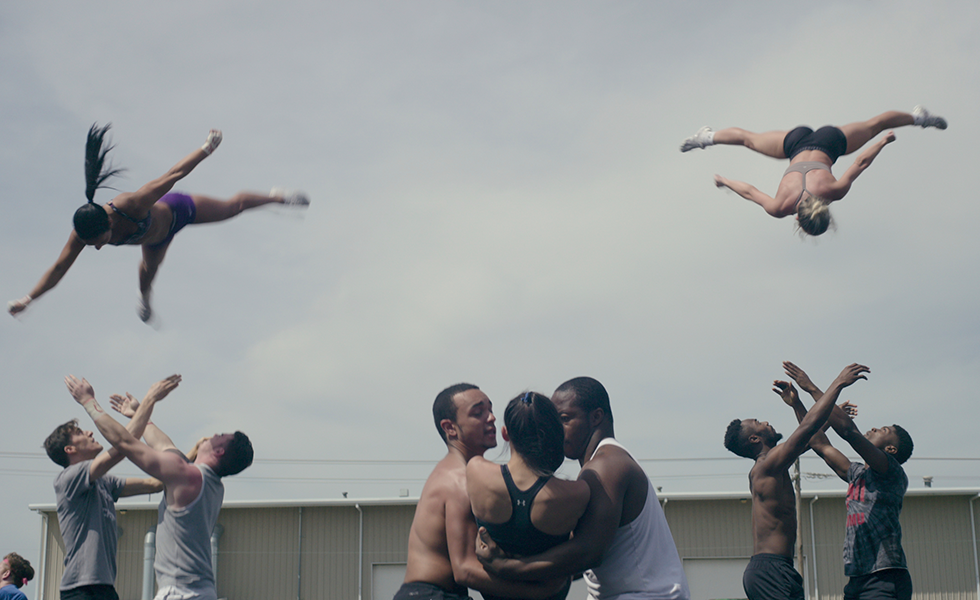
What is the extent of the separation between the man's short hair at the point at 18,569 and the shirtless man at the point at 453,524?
18.6ft

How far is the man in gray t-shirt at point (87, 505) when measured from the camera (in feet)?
19.4

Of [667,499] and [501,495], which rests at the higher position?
[501,495]

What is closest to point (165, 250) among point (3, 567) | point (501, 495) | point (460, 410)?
point (3, 567)

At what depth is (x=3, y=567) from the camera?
27.6 ft

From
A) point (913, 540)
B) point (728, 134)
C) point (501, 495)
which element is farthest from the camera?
point (913, 540)

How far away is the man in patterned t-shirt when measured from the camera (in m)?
6.76

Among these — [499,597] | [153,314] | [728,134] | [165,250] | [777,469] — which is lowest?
[499,597]

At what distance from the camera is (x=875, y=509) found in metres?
6.91

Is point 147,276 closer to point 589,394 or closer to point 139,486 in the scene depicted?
point 139,486

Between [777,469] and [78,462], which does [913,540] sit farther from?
[78,462]

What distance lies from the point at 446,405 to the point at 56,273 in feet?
13.5

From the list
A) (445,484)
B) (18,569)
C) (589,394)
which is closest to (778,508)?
(589,394)

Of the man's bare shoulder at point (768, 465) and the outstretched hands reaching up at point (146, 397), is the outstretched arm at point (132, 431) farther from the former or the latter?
the man's bare shoulder at point (768, 465)

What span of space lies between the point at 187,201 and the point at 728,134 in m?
5.48
